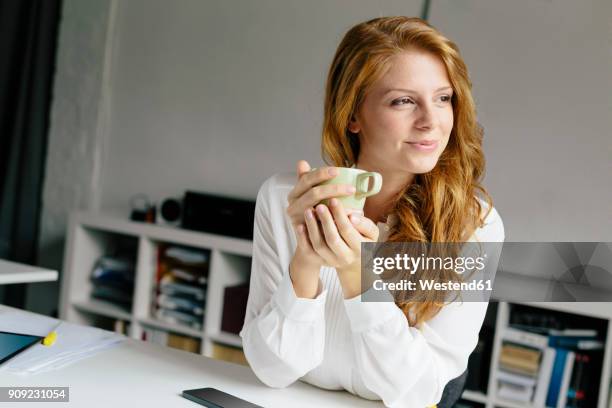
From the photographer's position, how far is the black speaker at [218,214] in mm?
2752

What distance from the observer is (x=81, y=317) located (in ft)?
10.2

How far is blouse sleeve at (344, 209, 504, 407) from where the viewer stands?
1.08m

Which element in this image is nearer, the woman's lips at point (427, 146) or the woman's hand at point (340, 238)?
the woman's hand at point (340, 238)

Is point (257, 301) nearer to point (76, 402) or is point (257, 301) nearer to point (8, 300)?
point (76, 402)

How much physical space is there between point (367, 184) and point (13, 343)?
2.28 feet

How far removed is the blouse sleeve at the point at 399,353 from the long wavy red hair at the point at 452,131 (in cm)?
14

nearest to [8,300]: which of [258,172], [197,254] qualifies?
[197,254]

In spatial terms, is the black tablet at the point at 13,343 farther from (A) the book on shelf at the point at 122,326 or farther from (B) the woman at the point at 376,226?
(A) the book on shelf at the point at 122,326

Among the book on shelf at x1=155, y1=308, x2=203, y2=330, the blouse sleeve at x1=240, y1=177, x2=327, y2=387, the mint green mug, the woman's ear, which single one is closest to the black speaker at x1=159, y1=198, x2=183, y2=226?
the book on shelf at x1=155, y1=308, x2=203, y2=330

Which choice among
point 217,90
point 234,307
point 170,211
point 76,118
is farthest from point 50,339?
point 76,118

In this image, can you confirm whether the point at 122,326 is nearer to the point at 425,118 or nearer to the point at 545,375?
the point at 545,375

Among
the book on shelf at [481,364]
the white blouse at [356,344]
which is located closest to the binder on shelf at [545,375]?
the book on shelf at [481,364]

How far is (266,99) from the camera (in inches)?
119

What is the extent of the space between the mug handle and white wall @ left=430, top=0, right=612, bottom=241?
172cm
